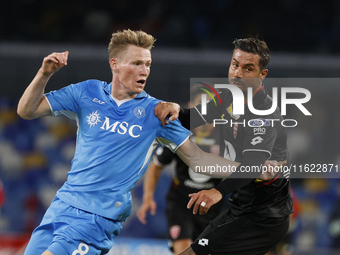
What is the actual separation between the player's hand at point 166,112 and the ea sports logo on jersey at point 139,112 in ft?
0.36

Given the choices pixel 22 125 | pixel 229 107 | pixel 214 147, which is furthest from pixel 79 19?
pixel 229 107

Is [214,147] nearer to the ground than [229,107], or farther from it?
nearer to the ground

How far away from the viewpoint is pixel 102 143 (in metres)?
3.82

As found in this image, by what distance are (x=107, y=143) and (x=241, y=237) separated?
141 cm

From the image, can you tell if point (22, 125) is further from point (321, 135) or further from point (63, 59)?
point (63, 59)

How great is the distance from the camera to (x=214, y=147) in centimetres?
623

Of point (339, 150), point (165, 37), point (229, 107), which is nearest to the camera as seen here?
point (229, 107)

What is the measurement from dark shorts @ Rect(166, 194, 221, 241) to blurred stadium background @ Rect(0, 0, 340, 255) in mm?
1965

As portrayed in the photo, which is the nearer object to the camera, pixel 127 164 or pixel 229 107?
pixel 127 164

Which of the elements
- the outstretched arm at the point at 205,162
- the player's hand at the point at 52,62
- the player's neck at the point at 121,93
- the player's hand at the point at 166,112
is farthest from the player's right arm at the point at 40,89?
the outstretched arm at the point at 205,162

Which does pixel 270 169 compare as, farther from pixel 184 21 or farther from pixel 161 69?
pixel 184 21

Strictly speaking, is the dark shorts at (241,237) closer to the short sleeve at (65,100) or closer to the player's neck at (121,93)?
the player's neck at (121,93)

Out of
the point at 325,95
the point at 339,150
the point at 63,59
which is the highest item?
the point at 63,59

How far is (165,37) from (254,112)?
742 centimetres
